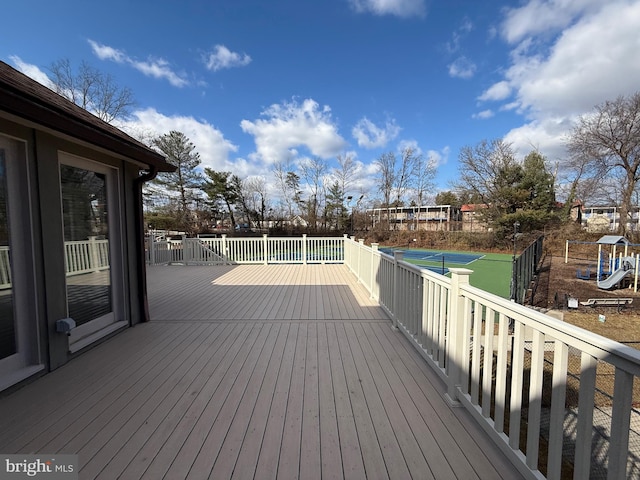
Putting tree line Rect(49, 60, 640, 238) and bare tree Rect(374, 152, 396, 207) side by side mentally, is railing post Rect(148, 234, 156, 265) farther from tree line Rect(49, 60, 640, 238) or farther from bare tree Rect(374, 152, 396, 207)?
bare tree Rect(374, 152, 396, 207)

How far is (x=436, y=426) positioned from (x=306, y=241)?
841cm

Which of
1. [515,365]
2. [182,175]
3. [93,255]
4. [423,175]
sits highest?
[423,175]

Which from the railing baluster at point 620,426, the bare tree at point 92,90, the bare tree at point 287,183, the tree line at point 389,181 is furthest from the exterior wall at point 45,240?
the bare tree at point 287,183

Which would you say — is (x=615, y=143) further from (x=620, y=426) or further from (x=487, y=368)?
(x=620, y=426)

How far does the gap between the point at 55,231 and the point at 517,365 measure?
3544 mm

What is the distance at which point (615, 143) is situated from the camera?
1638 cm

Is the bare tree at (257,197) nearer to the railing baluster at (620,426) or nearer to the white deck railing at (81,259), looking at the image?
the white deck railing at (81,259)

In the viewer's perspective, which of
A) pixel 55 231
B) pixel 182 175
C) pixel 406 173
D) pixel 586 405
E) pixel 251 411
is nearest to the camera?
pixel 586 405

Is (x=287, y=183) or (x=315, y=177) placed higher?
(x=315, y=177)

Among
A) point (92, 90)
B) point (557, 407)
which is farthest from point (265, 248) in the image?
point (92, 90)

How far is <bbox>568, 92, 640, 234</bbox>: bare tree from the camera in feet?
51.7

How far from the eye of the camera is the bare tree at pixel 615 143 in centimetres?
1576

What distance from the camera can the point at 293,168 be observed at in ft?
79.9

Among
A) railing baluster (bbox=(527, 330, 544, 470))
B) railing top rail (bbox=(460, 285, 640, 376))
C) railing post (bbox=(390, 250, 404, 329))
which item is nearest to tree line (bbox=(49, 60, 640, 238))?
railing post (bbox=(390, 250, 404, 329))
